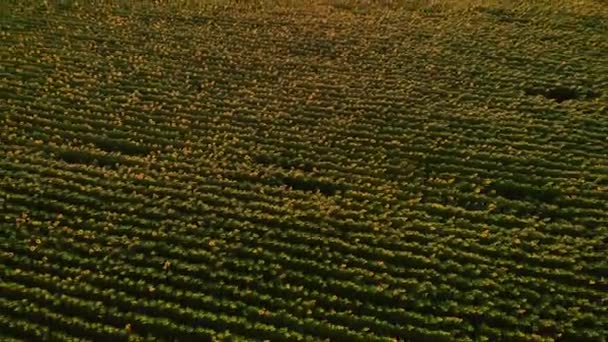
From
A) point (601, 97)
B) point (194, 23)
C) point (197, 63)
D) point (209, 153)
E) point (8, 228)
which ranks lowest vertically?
point (8, 228)

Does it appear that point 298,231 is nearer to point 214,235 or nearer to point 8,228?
point 214,235

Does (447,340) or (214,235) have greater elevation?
(214,235)

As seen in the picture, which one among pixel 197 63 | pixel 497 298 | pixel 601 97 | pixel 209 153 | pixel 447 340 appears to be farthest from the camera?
pixel 197 63

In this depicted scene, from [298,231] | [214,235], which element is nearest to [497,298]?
[298,231]

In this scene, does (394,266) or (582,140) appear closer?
(394,266)

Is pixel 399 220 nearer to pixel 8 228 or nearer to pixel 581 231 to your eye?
pixel 581 231

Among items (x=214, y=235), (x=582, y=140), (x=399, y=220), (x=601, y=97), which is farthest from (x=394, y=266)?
(x=601, y=97)

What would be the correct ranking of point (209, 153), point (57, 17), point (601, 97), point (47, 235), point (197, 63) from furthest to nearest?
point (57, 17), point (197, 63), point (601, 97), point (209, 153), point (47, 235)
